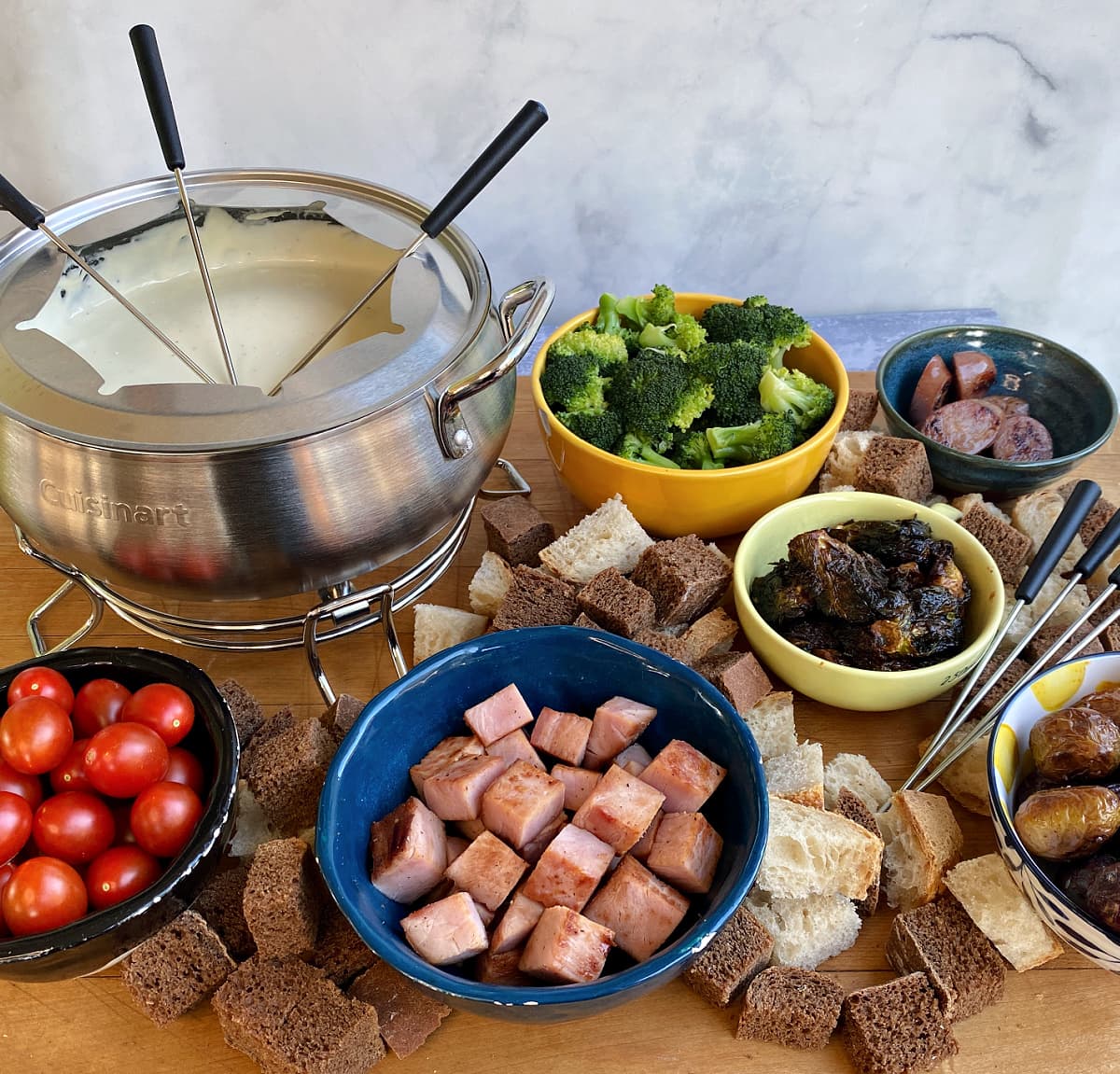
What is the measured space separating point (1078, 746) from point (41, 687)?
46.0 inches

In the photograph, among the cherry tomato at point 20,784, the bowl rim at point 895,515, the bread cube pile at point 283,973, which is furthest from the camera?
the bowl rim at point 895,515

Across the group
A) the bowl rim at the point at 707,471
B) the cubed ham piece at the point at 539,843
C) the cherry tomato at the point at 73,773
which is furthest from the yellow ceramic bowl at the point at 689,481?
the cherry tomato at the point at 73,773

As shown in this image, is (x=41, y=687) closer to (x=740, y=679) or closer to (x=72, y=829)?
(x=72, y=829)

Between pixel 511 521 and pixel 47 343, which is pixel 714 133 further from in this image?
pixel 47 343

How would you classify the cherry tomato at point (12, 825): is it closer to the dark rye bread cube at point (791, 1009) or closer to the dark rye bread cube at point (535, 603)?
the dark rye bread cube at point (535, 603)

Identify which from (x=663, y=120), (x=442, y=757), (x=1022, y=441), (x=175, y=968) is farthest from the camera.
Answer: (x=663, y=120)

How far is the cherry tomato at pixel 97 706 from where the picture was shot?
1.18 meters

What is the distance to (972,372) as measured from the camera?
1708mm

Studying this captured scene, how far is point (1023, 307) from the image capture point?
8.22ft

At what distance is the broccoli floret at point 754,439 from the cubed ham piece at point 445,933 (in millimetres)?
799

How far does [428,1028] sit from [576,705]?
1.31ft

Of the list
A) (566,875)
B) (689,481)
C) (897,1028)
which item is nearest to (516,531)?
(689,481)

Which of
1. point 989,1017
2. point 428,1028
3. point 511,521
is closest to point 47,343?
point 511,521

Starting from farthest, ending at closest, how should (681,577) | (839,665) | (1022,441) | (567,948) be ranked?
(1022,441), (681,577), (839,665), (567,948)
